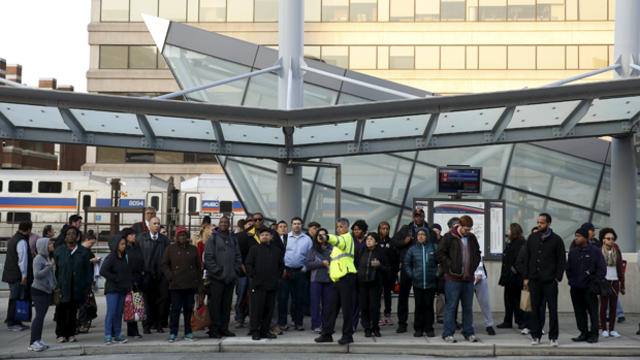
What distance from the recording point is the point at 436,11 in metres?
46.1

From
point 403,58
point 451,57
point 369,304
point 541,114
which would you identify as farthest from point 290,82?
point 451,57

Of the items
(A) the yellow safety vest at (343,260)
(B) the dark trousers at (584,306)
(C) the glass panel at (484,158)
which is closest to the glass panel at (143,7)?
(C) the glass panel at (484,158)

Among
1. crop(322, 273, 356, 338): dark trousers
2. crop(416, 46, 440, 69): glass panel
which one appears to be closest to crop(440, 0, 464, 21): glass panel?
crop(416, 46, 440, 69): glass panel

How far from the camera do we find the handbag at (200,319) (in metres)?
11.2

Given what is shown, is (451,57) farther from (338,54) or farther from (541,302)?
(541,302)

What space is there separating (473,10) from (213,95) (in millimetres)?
32729

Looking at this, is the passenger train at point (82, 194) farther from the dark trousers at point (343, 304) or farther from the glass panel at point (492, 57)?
A: the dark trousers at point (343, 304)

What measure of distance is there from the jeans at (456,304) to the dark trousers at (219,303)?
10.6ft

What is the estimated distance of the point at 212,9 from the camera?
152 ft

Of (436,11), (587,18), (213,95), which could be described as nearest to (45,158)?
(436,11)

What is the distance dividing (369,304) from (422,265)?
1.00m

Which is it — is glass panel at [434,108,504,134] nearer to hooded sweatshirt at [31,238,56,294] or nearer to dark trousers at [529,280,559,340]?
dark trousers at [529,280,559,340]

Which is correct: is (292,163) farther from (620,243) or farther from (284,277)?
(620,243)

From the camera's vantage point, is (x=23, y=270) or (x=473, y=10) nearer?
(x=23, y=270)
